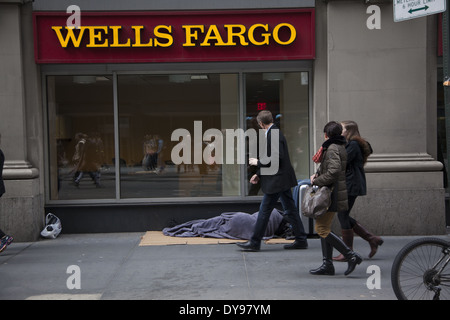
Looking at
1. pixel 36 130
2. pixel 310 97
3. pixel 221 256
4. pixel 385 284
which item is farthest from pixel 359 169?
pixel 36 130

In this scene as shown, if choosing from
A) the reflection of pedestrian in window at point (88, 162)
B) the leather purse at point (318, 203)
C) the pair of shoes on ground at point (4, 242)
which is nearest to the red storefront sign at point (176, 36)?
the reflection of pedestrian in window at point (88, 162)

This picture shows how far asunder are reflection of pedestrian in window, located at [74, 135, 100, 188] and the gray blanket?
1.61 meters

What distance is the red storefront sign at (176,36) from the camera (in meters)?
8.55

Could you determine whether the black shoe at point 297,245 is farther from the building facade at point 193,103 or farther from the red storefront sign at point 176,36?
the red storefront sign at point 176,36

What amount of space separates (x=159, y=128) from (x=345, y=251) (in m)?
4.44

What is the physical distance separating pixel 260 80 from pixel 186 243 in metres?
3.10

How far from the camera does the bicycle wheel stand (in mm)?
4516

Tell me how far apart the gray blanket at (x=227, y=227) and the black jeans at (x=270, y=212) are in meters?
0.85

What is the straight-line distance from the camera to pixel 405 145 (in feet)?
27.9

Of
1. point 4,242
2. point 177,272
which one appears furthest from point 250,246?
point 4,242

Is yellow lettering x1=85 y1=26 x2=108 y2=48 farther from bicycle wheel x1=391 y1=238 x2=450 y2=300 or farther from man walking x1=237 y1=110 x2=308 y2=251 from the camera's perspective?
bicycle wheel x1=391 y1=238 x2=450 y2=300

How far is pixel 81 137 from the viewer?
30.1ft

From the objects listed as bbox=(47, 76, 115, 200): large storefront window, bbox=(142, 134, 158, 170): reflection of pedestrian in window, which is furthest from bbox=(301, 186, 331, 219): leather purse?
bbox=(47, 76, 115, 200): large storefront window

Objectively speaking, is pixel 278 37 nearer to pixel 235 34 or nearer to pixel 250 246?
pixel 235 34
